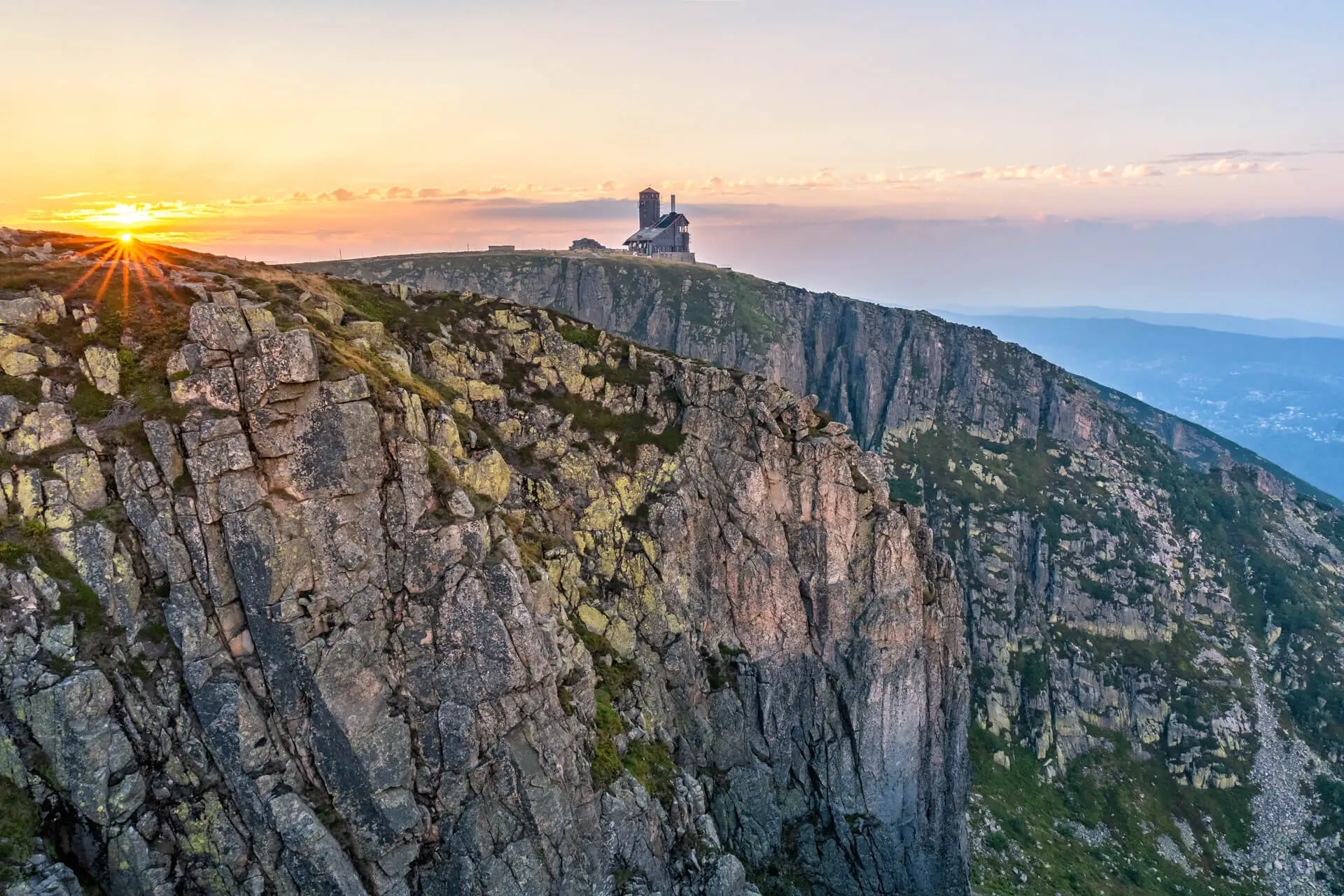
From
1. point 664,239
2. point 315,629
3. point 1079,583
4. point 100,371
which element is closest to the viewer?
point 315,629

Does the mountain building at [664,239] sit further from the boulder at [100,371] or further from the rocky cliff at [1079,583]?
the boulder at [100,371]

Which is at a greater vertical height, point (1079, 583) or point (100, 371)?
point (100, 371)

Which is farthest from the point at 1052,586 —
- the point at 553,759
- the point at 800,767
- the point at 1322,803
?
the point at 553,759

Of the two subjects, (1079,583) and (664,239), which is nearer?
(1079,583)

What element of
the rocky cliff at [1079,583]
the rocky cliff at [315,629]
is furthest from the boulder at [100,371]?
the rocky cliff at [1079,583]

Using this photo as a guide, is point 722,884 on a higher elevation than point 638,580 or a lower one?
lower

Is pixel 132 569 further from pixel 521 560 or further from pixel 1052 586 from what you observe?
pixel 1052 586

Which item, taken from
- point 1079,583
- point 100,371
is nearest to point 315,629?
point 100,371

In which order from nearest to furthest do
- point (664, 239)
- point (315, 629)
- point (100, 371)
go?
point (315, 629) → point (100, 371) → point (664, 239)

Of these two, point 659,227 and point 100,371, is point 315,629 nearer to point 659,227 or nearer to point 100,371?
point 100,371
